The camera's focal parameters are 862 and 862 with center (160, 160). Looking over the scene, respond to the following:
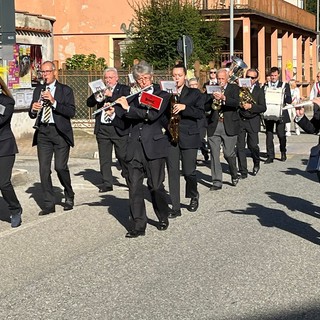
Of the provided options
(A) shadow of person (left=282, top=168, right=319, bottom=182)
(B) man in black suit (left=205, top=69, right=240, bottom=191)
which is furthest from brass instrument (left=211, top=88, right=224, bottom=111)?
(A) shadow of person (left=282, top=168, right=319, bottom=182)

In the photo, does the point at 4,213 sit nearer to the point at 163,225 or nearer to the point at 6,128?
the point at 6,128

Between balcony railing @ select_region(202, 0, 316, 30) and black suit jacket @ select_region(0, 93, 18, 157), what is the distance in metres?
25.7

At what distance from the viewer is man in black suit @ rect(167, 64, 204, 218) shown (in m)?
10.8

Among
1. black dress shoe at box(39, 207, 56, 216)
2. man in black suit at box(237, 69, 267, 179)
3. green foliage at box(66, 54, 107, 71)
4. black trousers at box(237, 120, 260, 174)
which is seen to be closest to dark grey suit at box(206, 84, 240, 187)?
black trousers at box(237, 120, 260, 174)

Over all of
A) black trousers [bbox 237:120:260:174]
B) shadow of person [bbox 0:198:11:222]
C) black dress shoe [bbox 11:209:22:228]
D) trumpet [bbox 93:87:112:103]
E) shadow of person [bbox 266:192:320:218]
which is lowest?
shadow of person [bbox 266:192:320:218]

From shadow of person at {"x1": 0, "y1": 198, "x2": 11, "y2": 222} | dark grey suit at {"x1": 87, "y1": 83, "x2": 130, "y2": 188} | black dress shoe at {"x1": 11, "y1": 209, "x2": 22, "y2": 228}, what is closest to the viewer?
black dress shoe at {"x1": 11, "y1": 209, "x2": 22, "y2": 228}

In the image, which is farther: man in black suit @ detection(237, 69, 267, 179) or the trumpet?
man in black suit @ detection(237, 69, 267, 179)

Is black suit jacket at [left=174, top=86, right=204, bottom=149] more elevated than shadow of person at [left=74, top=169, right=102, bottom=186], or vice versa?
black suit jacket at [left=174, top=86, right=204, bottom=149]

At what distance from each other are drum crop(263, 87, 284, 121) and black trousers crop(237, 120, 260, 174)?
0.79 m

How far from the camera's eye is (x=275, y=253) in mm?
8438

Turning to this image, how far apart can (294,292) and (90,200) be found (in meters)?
5.93

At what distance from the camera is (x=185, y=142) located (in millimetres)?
11258

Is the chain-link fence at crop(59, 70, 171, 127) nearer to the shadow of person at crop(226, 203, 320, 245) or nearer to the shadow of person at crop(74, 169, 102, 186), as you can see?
the shadow of person at crop(74, 169, 102, 186)

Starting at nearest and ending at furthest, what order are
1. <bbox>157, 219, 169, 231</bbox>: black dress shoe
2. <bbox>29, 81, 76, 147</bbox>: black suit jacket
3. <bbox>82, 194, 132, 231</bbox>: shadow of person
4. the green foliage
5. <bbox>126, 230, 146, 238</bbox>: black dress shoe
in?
<bbox>126, 230, 146, 238</bbox>: black dress shoe, <bbox>157, 219, 169, 231</bbox>: black dress shoe, <bbox>82, 194, 132, 231</bbox>: shadow of person, <bbox>29, 81, 76, 147</bbox>: black suit jacket, the green foliage
